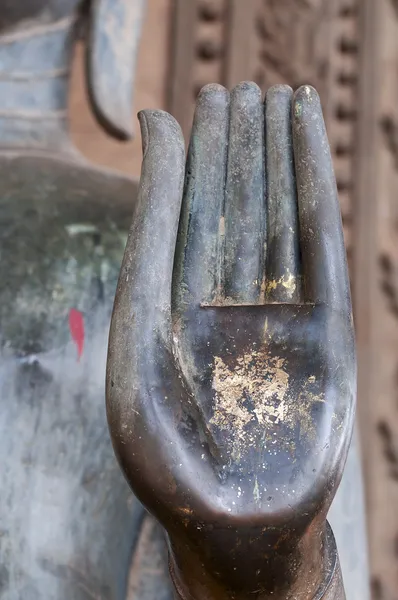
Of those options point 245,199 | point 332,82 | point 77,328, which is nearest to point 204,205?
point 245,199

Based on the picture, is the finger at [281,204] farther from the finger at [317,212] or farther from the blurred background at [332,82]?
the blurred background at [332,82]

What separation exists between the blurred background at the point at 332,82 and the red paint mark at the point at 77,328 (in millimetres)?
639

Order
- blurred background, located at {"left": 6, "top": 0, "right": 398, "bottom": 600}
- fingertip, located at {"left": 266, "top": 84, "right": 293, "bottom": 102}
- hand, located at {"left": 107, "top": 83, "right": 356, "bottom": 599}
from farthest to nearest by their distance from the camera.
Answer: blurred background, located at {"left": 6, "top": 0, "right": 398, "bottom": 600} → fingertip, located at {"left": 266, "top": 84, "right": 293, "bottom": 102} → hand, located at {"left": 107, "top": 83, "right": 356, "bottom": 599}

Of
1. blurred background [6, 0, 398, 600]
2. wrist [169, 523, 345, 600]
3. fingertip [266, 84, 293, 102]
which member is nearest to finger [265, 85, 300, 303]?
fingertip [266, 84, 293, 102]

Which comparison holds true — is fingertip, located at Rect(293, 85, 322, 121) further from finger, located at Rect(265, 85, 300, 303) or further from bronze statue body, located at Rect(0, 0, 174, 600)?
bronze statue body, located at Rect(0, 0, 174, 600)

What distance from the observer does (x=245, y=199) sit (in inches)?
20.9

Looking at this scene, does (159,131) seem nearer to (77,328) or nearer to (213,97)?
(213,97)

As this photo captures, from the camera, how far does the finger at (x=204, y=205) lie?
1.65 feet

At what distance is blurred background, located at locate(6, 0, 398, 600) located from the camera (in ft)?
4.04

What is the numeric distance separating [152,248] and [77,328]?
16cm

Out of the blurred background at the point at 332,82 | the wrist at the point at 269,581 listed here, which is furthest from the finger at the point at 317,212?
the blurred background at the point at 332,82

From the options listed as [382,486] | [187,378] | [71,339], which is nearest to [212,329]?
[187,378]

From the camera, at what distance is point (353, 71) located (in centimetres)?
128

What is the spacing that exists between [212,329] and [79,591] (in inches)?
8.9
